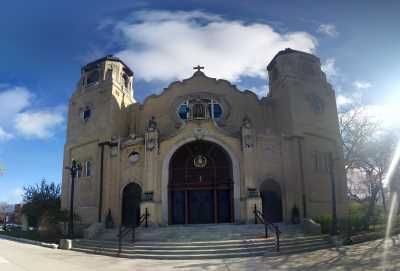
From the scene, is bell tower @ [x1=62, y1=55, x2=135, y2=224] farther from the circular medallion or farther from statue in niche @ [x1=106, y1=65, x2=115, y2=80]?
the circular medallion

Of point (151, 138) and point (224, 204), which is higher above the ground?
point (151, 138)

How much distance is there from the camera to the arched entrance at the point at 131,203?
25.2m

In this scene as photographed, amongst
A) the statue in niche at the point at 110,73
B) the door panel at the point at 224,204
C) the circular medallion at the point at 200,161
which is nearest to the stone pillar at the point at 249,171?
the door panel at the point at 224,204

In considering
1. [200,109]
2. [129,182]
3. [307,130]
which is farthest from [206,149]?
[307,130]

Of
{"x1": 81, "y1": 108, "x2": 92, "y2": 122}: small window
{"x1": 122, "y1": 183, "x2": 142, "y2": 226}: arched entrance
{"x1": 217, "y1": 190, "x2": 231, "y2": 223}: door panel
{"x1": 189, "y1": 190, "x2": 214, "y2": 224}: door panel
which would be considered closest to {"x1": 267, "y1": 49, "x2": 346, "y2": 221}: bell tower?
{"x1": 217, "y1": 190, "x2": 231, "y2": 223}: door panel

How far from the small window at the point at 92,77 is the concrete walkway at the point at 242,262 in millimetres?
17446

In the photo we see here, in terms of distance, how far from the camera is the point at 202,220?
24.1 m

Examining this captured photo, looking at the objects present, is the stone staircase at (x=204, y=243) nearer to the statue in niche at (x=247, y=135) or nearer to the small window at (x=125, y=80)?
the statue in niche at (x=247, y=135)

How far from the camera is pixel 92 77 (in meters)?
30.6

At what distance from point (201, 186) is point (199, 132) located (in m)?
3.56

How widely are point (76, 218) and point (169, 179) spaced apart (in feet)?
24.6

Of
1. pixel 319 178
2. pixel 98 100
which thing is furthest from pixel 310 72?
pixel 98 100

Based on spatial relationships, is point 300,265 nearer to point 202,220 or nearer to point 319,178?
point 202,220

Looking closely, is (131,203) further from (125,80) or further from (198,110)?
(125,80)
